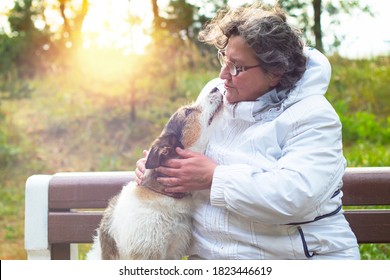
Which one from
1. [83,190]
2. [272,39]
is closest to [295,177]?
[272,39]

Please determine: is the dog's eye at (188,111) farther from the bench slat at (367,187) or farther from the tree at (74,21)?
the tree at (74,21)

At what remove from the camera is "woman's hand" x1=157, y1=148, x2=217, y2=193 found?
2.49 meters

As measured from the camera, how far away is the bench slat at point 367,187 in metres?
2.86

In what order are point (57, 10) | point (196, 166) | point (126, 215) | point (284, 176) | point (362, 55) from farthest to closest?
point (57, 10), point (362, 55), point (126, 215), point (196, 166), point (284, 176)

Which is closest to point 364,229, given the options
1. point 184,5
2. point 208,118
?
point 208,118

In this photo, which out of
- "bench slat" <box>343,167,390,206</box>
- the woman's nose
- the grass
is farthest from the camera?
the grass

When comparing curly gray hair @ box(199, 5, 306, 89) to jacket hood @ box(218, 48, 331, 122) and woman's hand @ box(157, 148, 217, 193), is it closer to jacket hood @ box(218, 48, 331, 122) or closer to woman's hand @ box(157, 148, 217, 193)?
jacket hood @ box(218, 48, 331, 122)

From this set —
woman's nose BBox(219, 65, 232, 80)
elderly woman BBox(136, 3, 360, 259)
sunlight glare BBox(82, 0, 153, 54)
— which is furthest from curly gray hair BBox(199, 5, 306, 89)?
sunlight glare BBox(82, 0, 153, 54)

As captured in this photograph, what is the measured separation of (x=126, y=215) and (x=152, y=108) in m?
4.46

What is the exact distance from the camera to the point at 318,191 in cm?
233

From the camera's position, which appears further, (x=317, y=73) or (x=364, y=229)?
(x=364, y=229)

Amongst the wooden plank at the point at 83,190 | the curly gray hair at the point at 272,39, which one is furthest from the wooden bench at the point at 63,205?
the curly gray hair at the point at 272,39

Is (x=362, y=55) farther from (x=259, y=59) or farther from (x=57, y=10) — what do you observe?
(x=259, y=59)

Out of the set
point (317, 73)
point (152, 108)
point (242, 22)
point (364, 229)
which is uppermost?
point (242, 22)
